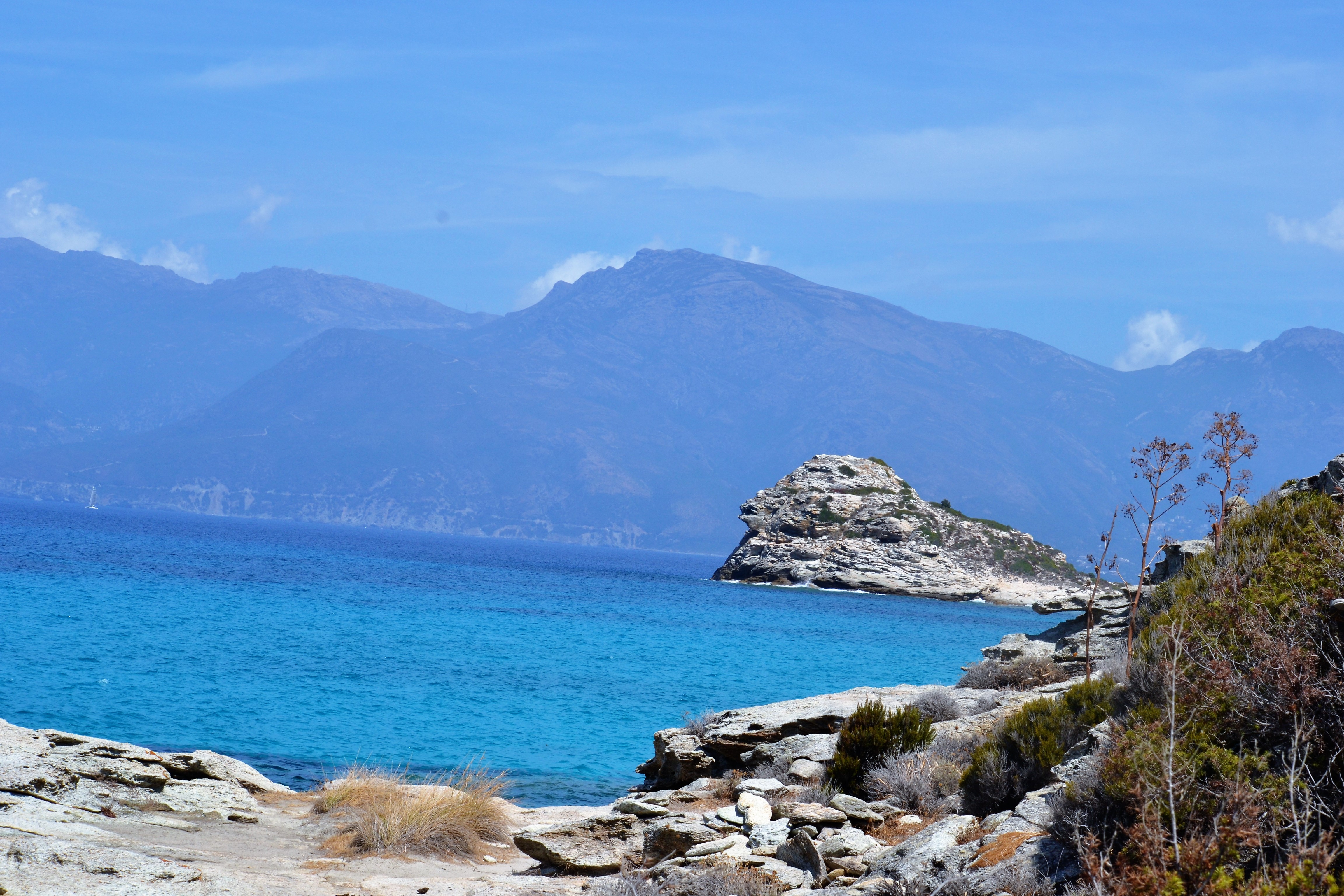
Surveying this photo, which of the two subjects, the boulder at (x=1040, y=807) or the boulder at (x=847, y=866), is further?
the boulder at (x=847, y=866)

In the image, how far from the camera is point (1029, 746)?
975cm

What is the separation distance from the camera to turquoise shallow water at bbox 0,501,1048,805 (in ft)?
70.3

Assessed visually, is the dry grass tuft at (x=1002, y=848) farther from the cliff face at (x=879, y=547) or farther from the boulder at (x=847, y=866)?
the cliff face at (x=879, y=547)

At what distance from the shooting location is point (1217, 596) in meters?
8.81

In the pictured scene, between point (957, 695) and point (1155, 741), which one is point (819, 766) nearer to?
point (957, 695)

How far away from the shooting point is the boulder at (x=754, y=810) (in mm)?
10367

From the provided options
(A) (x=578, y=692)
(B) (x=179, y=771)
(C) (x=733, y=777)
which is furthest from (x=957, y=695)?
(A) (x=578, y=692)

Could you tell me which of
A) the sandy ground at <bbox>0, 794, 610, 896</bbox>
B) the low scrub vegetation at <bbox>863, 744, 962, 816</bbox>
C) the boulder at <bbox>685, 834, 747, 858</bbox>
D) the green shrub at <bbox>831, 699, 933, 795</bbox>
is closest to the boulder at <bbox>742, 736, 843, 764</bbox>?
the green shrub at <bbox>831, 699, 933, 795</bbox>

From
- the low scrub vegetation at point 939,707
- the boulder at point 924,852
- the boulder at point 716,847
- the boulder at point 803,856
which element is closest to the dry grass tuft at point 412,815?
the boulder at point 716,847

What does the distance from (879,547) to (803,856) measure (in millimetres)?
103383

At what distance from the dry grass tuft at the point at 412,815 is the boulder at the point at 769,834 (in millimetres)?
3721

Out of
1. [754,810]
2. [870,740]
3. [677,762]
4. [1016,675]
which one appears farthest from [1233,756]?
[1016,675]

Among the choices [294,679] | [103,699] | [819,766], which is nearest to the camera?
[819,766]

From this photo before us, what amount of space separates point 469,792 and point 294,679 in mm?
17733
